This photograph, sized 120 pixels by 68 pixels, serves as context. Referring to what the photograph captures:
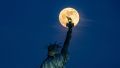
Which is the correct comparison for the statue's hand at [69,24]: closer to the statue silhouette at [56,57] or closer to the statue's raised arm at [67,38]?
the statue's raised arm at [67,38]

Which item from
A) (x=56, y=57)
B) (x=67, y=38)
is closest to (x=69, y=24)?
(x=67, y=38)

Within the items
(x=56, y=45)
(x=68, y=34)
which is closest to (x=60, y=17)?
(x=68, y=34)

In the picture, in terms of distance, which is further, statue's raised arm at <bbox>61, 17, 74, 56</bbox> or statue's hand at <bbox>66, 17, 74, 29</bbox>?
statue's hand at <bbox>66, 17, 74, 29</bbox>

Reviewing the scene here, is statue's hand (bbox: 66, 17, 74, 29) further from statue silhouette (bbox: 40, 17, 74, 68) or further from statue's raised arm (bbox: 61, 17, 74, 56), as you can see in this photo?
statue silhouette (bbox: 40, 17, 74, 68)

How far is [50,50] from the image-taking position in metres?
6.39

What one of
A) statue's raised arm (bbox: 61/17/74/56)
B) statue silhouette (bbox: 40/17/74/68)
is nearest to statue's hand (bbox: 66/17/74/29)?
statue's raised arm (bbox: 61/17/74/56)

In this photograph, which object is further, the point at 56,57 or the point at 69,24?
the point at 69,24

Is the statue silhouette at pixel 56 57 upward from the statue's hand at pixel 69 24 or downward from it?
downward

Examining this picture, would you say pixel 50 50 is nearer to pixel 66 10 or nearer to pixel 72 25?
pixel 72 25

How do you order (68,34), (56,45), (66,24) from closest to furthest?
(56,45)
(68,34)
(66,24)

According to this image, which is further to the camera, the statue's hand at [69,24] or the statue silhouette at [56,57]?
the statue's hand at [69,24]

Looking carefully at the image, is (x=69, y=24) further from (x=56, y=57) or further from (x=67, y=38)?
(x=56, y=57)

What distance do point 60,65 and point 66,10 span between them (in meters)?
2.41

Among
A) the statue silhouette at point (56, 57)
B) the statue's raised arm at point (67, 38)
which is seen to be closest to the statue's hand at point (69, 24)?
the statue's raised arm at point (67, 38)
